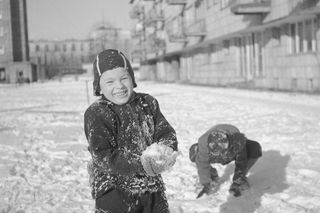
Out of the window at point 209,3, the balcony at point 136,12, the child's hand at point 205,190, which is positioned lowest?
the child's hand at point 205,190

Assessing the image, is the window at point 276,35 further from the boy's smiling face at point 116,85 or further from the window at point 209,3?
the boy's smiling face at point 116,85

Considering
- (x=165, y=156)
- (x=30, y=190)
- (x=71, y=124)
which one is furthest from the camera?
(x=71, y=124)

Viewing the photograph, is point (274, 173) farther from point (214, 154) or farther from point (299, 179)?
point (214, 154)

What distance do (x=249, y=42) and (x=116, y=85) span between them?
72.1ft

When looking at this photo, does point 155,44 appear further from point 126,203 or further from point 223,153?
point 126,203

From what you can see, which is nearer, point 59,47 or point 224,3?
point 224,3

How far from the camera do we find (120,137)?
2180 millimetres

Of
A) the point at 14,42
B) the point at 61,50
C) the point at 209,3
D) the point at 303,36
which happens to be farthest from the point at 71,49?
the point at 303,36

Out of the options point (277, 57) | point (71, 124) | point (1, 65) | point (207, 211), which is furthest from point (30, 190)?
point (1, 65)

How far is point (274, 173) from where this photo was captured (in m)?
5.11

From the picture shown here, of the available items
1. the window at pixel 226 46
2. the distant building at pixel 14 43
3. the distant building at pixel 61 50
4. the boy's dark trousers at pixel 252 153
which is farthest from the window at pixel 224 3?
the distant building at pixel 61 50

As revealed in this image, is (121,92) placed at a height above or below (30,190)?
above

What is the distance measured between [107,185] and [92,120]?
1.15 ft

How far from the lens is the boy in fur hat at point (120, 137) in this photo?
2.12 meters
